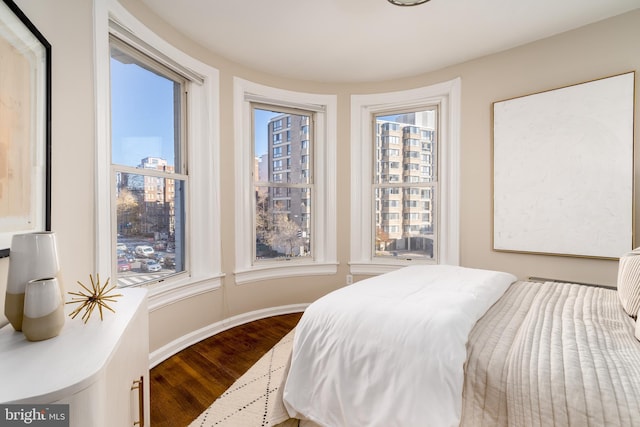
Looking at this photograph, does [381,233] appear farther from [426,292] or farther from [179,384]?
[179,384]

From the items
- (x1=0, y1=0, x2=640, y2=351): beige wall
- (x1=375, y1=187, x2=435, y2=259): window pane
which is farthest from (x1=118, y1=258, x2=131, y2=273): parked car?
(x1=375, y1=187, x2=435, y2=259): window pane

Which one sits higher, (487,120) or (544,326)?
(487,120)

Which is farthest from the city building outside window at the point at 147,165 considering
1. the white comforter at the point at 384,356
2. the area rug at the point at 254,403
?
the white comforter at the point at 384,356

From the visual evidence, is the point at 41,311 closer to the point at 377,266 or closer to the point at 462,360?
the point at 462,360

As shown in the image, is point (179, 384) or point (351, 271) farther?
point (351, 271)

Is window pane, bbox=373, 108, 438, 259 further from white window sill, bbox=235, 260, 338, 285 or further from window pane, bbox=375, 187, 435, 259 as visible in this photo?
white window sill, bbox=235, 260, 338, 285

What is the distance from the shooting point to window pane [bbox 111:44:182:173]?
204cm

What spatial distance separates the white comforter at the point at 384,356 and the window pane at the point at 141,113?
5.56 ft

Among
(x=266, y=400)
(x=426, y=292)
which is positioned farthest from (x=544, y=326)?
(x=266, y=400)

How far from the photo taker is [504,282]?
71.1 inches

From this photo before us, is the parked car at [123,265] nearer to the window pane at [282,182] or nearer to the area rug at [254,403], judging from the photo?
the area rug at [254,403]

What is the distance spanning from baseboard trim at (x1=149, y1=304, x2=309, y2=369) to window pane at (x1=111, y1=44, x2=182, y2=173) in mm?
1336

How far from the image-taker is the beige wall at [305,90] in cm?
148

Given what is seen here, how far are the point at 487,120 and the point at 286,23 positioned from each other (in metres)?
1.93
